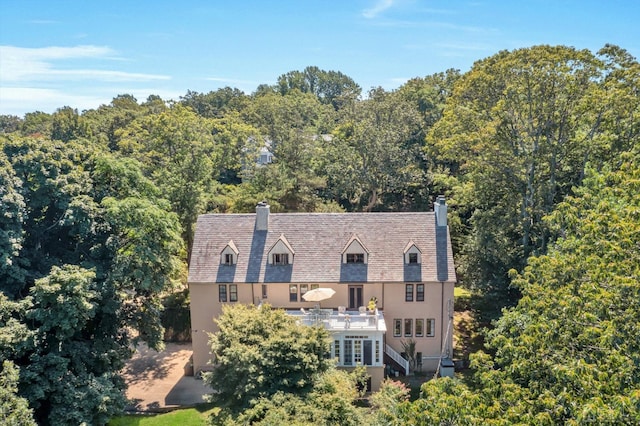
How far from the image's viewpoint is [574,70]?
32750 millimetres

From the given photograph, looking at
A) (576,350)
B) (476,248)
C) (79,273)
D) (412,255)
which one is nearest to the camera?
(576,350)

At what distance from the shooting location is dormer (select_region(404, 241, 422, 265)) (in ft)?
115

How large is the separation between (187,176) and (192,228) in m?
5.24

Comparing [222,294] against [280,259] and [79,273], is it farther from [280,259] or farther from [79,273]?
[79,273]

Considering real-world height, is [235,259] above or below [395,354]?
above

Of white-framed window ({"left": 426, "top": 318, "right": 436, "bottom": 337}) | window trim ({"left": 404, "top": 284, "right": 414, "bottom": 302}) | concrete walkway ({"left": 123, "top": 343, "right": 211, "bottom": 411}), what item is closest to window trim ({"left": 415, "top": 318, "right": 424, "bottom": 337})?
white-framed window ({"left": 426, "top": 318, "right": 436, "bottom": 337})

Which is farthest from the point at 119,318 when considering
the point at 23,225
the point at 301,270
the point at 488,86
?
the point at 488,86

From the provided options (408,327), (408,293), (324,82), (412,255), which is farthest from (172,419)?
(324,82)

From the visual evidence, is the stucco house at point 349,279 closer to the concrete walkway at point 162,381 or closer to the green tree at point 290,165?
the concrete walkway at point 162,381

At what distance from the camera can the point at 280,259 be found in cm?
3544

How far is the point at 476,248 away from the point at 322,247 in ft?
42.2

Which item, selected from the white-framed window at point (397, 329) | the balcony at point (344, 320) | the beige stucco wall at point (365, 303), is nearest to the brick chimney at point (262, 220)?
the beige stucco wall at point (365, 303)

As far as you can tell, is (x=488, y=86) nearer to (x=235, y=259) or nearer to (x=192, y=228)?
(x=235, y=259)

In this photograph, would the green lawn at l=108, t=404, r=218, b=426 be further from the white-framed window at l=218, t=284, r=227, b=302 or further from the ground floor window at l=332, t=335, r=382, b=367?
the ground floor window at l=332, t=335, r=382, b=367
